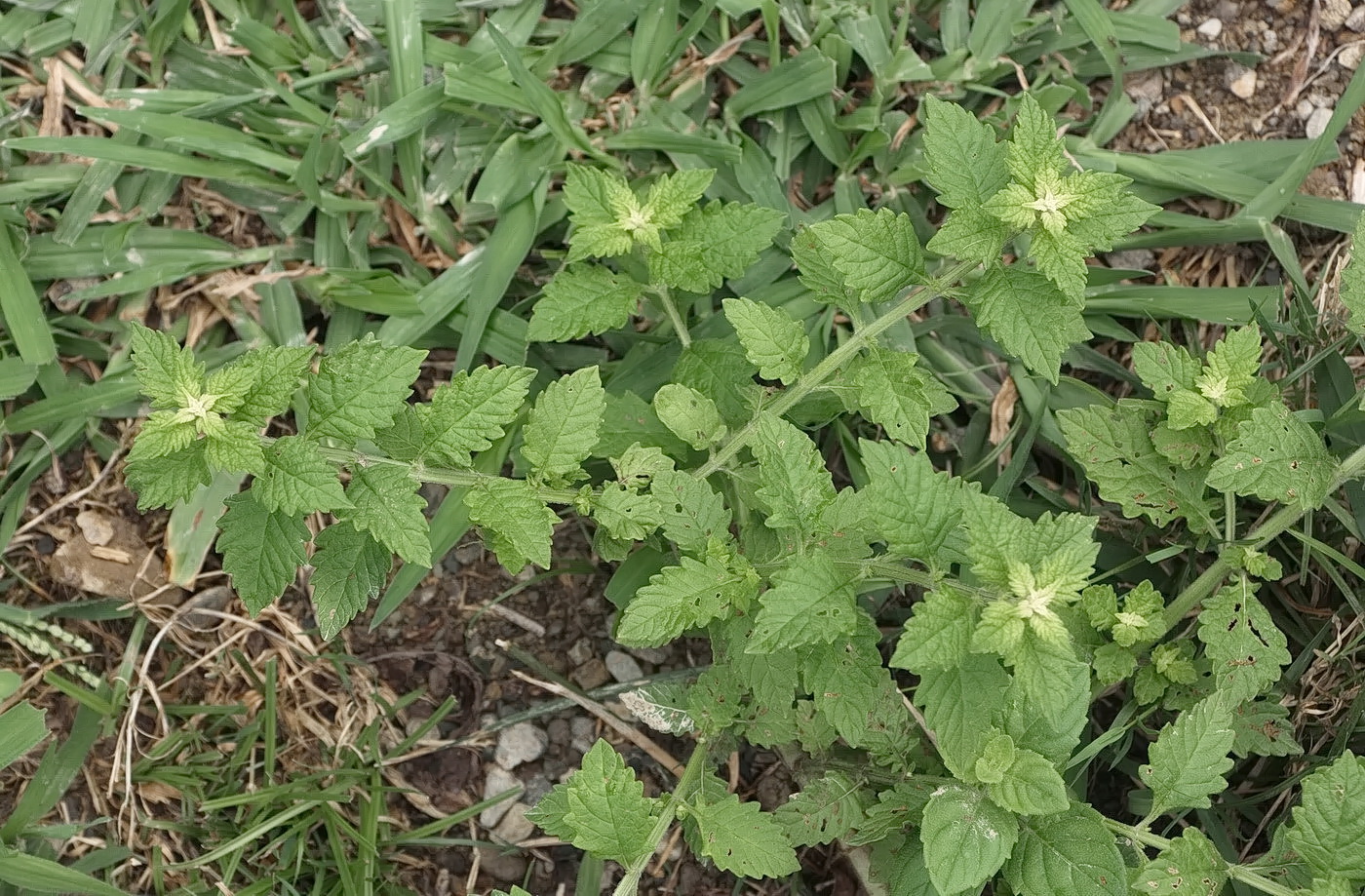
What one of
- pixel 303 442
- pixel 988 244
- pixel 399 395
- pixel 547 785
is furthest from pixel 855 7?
pixel 547 785

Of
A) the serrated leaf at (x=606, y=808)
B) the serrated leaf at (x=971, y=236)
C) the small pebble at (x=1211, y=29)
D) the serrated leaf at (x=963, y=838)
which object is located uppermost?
the small pebble at (x=1211, y=29)

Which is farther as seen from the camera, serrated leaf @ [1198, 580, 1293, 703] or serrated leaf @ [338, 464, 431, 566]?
serrated leaf @ [1198, 580, 1293, 703]

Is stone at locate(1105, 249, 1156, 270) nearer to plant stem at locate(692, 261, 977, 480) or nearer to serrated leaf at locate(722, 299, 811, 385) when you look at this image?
plant stem at locate(692, 261, 977, 480)

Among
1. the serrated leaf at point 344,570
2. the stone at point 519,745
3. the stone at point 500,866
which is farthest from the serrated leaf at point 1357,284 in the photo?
the stone at point 500,866

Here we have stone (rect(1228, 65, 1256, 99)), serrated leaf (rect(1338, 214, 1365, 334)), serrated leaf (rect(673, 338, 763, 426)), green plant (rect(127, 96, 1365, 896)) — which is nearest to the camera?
green plant (rect(127, 96, 1365, 896))

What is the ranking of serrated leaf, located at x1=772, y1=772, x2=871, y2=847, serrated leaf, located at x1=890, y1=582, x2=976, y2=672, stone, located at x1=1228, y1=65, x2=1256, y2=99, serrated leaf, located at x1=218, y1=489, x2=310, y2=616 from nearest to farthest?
serrated leaf, located at x1=890, y1=582, x2=976, y2=672, serrated leaf, located at x1=218, y1=489, x2=310, y2=616, serrated leaf, located at x1=772, y1=772, x2=871, y2=847, stone, located at x1=1228, y1=65, x2=1256, y2=99

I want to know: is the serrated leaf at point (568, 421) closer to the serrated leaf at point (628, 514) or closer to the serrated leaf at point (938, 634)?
the serrated leaf at point (628, 514)

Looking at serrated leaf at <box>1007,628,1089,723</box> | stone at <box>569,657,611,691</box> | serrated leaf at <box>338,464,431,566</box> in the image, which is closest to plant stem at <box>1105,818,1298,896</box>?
serrated leaf at <box>1007,628,1089,723</box>
